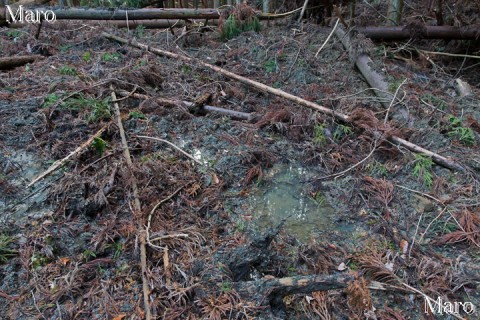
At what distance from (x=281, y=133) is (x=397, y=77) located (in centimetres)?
255

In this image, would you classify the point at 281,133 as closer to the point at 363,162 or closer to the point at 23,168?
the point at 363,162

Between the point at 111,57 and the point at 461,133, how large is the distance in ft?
17.6

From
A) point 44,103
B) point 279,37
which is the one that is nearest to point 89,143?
point 44,103

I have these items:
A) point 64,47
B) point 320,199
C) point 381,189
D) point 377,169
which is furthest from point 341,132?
point 64,47

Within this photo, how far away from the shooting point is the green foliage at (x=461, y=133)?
13.8ft

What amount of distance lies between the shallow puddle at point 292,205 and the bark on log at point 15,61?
4650 millimetres

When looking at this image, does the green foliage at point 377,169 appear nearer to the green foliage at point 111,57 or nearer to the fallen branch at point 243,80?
the fallen branch at point 243,80

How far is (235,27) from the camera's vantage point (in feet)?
23.6

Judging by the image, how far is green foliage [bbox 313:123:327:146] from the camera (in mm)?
4176

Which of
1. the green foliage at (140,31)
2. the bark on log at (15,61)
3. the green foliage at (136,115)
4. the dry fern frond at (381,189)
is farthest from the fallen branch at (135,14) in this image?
the dry fern frond at (381,189)

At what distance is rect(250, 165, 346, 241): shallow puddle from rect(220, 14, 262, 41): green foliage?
4.27 meters

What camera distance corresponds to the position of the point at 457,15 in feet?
21.1

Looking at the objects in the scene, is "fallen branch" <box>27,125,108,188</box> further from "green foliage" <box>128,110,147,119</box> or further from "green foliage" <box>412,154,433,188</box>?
"green foliage" <box>412,154,433,188</box>

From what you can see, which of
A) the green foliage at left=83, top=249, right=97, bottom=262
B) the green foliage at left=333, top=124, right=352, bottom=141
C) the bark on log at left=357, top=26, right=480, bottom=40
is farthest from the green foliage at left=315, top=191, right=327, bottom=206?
the bark on log at left=357, top=26, right=480, bottom=40
